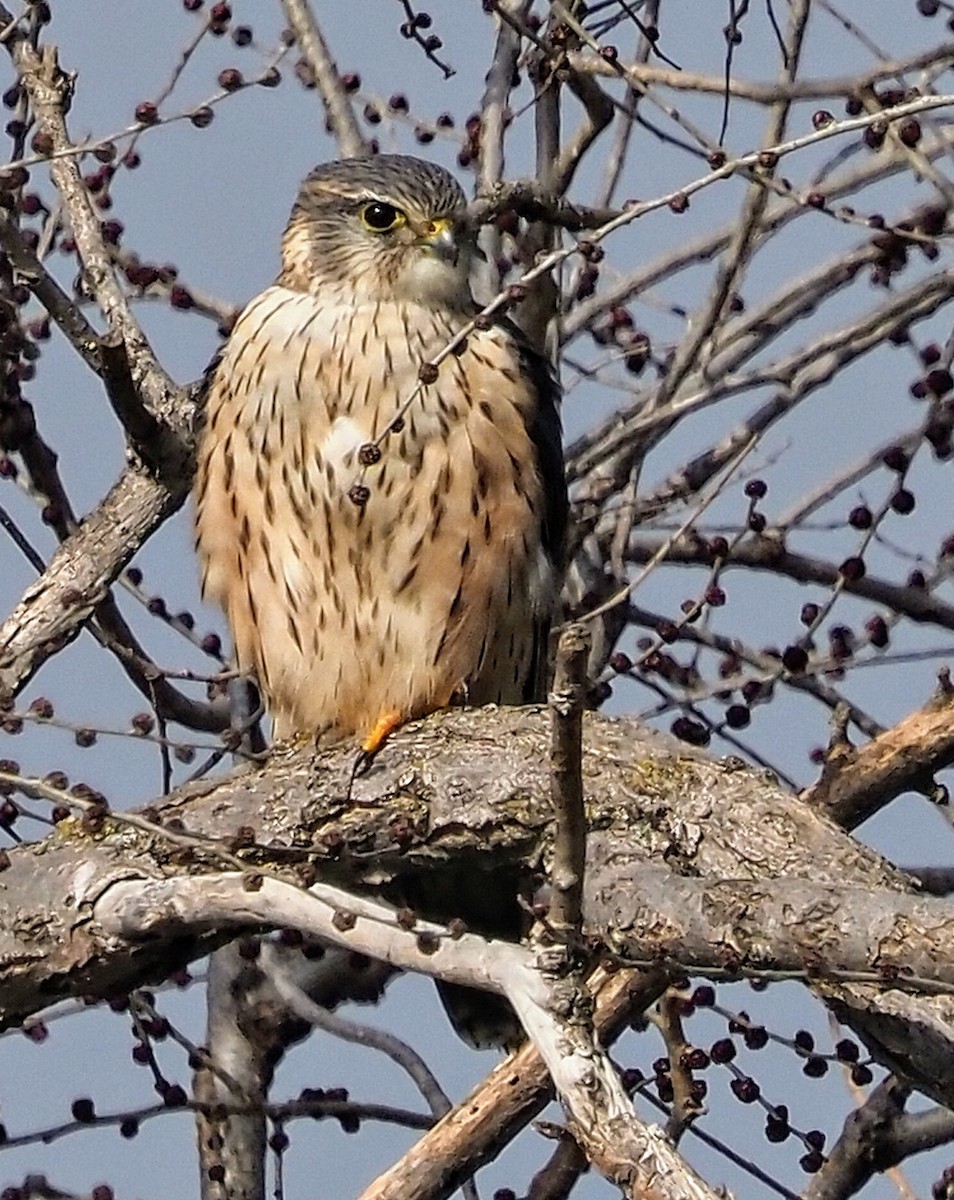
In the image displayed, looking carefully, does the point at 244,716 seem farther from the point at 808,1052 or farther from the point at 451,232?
the point at 808,1052

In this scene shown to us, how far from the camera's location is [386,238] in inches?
185

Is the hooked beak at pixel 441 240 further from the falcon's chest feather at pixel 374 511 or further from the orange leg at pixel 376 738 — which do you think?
the orange leg at pixel 376 738

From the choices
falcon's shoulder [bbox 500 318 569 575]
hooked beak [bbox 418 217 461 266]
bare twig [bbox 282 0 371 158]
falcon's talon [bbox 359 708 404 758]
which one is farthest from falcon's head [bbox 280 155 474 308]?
falcon's talon [bbox 359 708 404 758]

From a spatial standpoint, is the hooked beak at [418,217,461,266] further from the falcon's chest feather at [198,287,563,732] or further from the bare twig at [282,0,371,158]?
the bare twig at [282,0,371,158]

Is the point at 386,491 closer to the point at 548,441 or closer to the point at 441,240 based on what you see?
the point at 548,441

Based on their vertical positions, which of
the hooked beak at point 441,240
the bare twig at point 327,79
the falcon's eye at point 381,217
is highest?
the bare twig at point 327,79

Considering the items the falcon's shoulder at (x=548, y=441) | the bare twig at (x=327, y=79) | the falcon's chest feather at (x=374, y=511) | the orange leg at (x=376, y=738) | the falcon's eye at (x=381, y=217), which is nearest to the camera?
the orange leg at (x=376, y=738)

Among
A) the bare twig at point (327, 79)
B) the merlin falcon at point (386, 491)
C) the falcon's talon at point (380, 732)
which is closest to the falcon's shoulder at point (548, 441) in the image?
the merlin falcon at point (386, 491)

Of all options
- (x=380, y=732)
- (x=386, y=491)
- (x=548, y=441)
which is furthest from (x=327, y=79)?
(x=380, y=732)

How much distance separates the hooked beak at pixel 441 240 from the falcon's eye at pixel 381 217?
0.07 m

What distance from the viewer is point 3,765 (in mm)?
3166

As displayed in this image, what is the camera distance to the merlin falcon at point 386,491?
4.32m

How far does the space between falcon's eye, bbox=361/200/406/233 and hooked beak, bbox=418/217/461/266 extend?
7 centimetres

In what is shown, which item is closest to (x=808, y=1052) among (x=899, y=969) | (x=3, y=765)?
(x=899, y=969)
